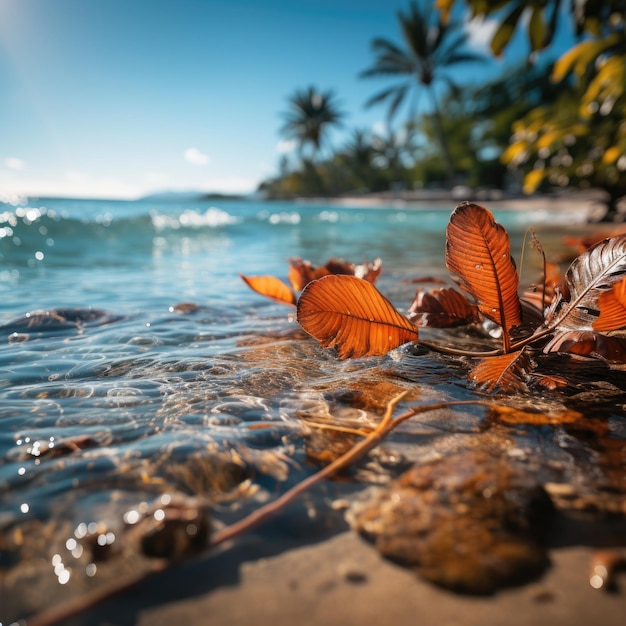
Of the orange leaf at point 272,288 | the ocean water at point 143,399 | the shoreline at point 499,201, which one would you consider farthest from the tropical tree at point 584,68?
the shoreline at point 499,201

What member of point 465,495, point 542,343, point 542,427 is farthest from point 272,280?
point 465,495

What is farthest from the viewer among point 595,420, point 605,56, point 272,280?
point 605,56

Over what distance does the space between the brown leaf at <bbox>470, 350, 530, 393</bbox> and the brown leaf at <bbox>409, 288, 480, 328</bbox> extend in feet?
0.70

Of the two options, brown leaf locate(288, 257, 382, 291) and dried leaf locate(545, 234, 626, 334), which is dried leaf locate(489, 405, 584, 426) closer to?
dried leaf locate(545, 234, 626, 334)

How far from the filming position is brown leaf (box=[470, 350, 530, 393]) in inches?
42.1

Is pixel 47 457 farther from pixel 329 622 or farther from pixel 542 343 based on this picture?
pixel 542 343

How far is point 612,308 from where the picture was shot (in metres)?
0.94

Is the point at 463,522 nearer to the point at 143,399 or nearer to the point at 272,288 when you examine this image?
the point at 143,399

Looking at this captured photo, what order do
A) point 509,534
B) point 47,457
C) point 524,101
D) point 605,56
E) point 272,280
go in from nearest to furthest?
point 509,534 → point 47,457 → point 272,280 → point 605,56 → point 524,101

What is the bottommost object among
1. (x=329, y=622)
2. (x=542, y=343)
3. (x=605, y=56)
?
(x=329, y=622)

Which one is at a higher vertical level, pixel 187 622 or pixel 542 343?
pixel 542 343

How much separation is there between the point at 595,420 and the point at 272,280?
108 centimetres

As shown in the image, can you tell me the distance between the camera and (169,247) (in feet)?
25.1

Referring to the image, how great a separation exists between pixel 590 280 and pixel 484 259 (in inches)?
10.2
